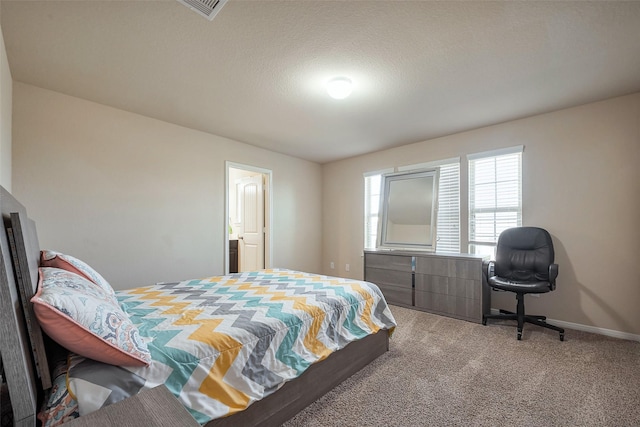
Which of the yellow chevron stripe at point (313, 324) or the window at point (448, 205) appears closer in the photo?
the yellow chevron stripe at point (313, 324)

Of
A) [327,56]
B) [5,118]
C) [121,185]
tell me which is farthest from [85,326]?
[121,185]

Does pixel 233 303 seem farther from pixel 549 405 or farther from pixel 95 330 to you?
pixel 549 405

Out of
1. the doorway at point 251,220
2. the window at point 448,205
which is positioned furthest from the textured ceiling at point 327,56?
the doorway at point 251,220

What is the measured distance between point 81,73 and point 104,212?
139cm

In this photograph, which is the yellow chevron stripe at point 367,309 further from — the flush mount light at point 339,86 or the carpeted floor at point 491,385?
the flush mount light at point 339,86

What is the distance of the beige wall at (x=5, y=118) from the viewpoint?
209 centimetres

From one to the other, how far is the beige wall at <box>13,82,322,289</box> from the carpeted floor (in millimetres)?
2689

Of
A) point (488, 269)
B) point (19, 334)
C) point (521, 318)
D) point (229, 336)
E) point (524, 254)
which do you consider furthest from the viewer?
point (488, 269)

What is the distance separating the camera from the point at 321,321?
1961mm

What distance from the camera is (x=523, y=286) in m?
2.94

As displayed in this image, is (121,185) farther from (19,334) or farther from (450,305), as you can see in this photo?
(450,305)

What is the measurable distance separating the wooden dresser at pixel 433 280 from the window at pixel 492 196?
475 millimetres

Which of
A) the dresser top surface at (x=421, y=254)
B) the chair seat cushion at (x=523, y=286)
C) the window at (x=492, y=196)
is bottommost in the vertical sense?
the chair seat cushion at (x=523, y=286)

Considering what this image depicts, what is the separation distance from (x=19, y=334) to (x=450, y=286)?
379cm
